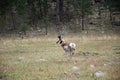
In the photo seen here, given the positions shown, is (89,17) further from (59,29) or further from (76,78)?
(76,78)

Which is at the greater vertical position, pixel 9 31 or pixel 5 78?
pixel 5 78

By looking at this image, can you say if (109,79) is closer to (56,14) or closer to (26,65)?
(26,65)

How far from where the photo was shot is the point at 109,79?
12.8 m

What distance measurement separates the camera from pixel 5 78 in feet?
44.5

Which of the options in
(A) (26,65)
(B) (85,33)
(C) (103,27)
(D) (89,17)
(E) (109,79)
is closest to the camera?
(E) (109,79)

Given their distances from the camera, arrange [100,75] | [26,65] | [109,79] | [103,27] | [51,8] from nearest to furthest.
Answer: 1. [109,79]
2. [100,75]
3. [26,65]
4. [103,27]
5. [51,8]

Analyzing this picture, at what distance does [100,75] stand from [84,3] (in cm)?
A: 4423

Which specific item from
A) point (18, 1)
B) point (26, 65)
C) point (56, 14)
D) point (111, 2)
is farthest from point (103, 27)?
point (26, 65)

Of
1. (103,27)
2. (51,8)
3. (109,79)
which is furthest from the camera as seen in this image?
(51,8)

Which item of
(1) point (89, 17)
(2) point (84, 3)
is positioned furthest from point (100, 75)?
(1) point (89, 17)

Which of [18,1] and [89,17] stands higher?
[18,1]

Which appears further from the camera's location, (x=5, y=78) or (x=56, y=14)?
(x=56, y=14)

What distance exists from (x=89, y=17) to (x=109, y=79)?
173 ft

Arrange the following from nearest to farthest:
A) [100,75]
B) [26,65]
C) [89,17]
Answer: [100,75] → [26,65] → [89,17]
